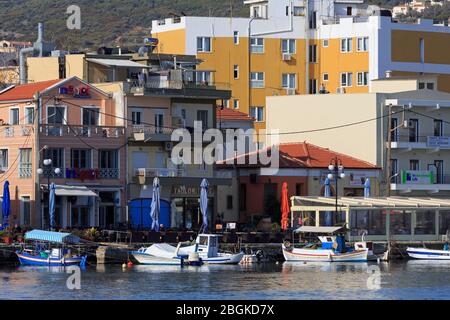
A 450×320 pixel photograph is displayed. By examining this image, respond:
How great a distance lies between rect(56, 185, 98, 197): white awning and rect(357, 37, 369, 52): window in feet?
A: 142

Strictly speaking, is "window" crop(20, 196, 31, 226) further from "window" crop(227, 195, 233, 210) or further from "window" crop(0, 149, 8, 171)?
"window" crop(227, 195, 233, 210)

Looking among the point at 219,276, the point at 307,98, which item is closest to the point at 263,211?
the point at 307,98

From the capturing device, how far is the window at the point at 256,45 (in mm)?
112625

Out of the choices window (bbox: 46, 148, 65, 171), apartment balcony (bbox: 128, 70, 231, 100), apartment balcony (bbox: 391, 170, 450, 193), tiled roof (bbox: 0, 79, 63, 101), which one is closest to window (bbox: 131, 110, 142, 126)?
apartment balcony (bbox: 128, 70, 231, 100)

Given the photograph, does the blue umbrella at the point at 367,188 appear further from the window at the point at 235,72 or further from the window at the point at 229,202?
the window at the point at 235,72

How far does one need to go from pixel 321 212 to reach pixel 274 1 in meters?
40.8

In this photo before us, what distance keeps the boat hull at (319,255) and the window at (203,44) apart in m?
43.0

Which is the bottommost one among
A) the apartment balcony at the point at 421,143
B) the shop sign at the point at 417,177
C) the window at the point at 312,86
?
the shop sign at the point at 417,177

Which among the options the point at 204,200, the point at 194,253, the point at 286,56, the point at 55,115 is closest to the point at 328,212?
the point at 204,200

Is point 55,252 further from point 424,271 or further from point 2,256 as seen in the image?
point 424,271

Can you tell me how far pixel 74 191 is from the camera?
7400 centimetres

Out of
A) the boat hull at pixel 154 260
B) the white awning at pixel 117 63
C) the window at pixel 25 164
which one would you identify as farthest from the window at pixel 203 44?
the boat hull at pixel 154 260

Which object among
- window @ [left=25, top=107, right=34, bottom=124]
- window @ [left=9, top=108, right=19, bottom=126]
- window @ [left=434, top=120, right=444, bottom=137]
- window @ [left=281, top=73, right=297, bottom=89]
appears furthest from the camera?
window @ [left=281, top=73, right=297, bottom=89]

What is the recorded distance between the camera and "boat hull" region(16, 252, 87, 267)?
63.7m
